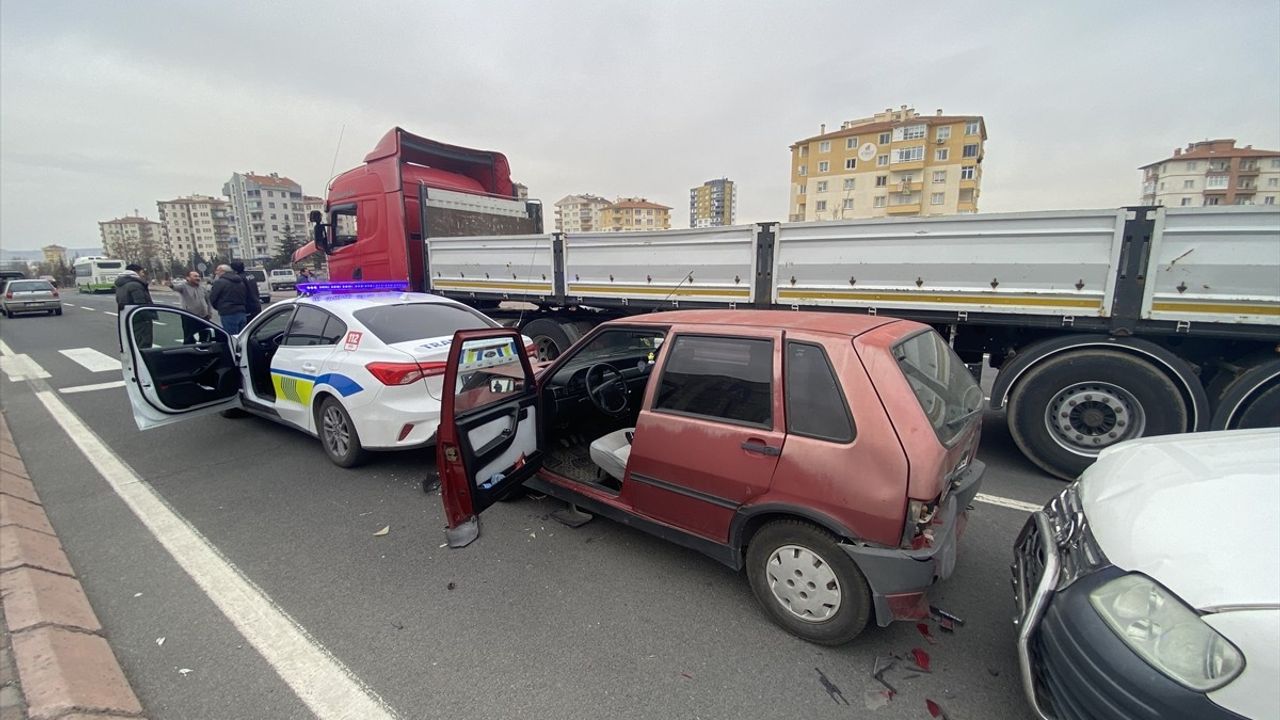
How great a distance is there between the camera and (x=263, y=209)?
82.2 meters

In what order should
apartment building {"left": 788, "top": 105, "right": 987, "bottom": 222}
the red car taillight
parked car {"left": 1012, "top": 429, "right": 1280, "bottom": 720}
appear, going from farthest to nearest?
apartment building {"left": 788, "top": 105, "right": 987, "bottom": 222} < the red car taillight < parked car {"left": 1012, "top": 429, "right": 1280, "bottom": 720}

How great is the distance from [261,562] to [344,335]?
1886 millimetres

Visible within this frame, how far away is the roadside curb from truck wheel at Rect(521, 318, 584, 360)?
4.31 m

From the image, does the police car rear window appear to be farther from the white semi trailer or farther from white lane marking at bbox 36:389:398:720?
the white semi trailer

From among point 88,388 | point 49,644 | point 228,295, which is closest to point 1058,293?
point 49,644

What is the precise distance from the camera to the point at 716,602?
2.60 m

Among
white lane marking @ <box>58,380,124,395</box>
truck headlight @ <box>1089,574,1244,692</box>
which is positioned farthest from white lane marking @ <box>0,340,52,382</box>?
truck headlight @ <box>1089,574,1244,692</box>

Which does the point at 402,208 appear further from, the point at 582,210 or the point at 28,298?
the point at 582,210

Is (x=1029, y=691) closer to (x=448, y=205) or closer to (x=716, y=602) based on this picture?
(x=716, y=602)

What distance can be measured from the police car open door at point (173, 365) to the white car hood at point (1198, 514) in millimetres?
6219

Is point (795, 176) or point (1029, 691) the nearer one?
point (1029, 691)

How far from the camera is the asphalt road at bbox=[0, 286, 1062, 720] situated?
6.64 ft

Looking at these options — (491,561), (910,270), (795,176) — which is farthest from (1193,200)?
(491,561)

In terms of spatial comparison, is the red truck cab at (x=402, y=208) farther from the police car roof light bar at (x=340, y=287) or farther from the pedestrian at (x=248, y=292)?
the police car roof light bar at (x=340, y=287)
